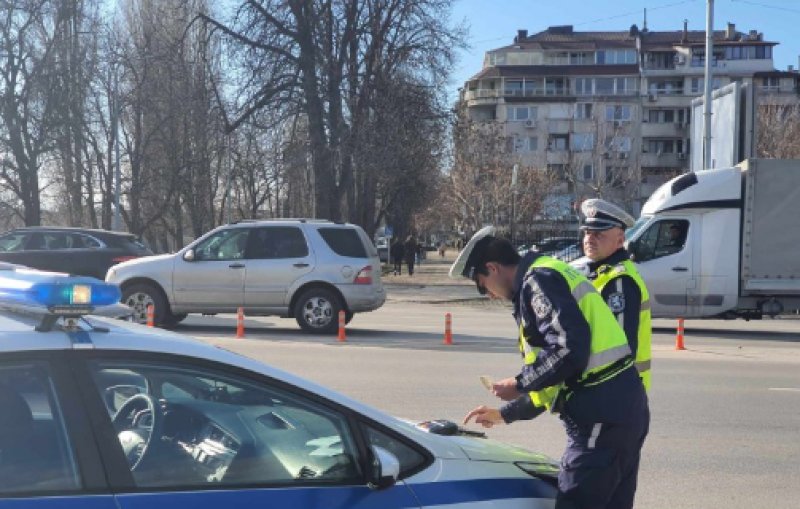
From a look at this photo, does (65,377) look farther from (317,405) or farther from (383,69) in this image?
(383,69)

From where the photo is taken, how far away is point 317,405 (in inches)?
118

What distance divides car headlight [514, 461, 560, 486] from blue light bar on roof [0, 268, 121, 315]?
1.67m

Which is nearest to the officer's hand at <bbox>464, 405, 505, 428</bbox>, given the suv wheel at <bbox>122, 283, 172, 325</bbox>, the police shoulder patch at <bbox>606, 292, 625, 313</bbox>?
the police shoulder patch at <bbox>606, 292, 625, 313</bbox>

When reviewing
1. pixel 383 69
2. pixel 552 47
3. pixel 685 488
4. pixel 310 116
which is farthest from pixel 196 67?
pixel 552 47

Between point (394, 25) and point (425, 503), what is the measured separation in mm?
28873

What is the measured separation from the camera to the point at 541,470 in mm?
3406

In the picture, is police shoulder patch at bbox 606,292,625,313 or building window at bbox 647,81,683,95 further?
building window at bbox 647,81,683,95

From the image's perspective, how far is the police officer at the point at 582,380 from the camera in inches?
123

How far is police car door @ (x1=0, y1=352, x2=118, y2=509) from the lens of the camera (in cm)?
253

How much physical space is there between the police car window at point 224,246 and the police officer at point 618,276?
10.7m

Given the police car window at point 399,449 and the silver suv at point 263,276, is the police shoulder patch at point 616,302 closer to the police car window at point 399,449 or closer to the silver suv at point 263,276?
the police car window at point 399,449

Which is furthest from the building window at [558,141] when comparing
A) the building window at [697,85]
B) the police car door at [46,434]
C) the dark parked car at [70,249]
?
the police car door at [46,434]

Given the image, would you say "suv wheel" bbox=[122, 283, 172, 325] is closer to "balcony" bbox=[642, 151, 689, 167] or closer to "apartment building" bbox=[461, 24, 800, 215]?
"apartment building" bbox=[461, 24, 800, 215]

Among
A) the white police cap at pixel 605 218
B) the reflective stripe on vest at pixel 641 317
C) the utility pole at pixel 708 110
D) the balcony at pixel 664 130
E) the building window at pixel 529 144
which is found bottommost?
the reflective stripe on vest at pixel 641 317
